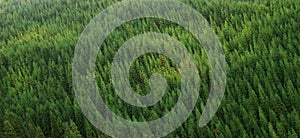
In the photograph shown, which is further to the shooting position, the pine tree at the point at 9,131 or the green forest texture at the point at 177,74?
the pine tree at the point at 9,131

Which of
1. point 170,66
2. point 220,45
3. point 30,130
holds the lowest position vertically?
point 30,130

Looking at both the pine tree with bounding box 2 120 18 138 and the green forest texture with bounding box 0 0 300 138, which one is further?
the pine tree with bounding box 2 120 18 138

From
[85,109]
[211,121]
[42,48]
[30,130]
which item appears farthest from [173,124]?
[42,48]

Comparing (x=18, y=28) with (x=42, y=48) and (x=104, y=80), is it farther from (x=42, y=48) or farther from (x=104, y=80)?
(x=104, y=80)

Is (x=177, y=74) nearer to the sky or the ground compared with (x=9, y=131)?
nearer to the sky

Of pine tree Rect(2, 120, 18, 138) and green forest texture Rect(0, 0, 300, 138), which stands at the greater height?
green forest texture Rect(0, 0, 300, 138)

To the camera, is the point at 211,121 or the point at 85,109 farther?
the point at 85,109

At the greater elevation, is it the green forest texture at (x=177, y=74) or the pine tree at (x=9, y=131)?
the green forest texture at (x=177, y=74)

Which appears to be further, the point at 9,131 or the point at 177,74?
the point at 177,74
